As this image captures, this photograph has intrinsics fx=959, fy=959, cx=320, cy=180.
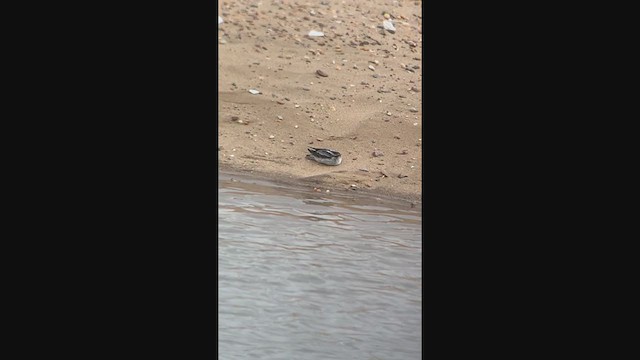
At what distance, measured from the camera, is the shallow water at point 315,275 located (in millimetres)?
2691

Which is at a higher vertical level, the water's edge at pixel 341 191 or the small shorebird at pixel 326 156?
the small shorebird at pixel 326 156

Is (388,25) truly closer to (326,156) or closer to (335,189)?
(326,156)

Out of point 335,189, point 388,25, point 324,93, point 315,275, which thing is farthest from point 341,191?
point 388,25

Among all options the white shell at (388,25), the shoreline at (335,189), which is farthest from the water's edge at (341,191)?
the white shell at (388,25)

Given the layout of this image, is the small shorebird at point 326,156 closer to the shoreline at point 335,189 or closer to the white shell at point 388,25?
the shoreline at point 335,189

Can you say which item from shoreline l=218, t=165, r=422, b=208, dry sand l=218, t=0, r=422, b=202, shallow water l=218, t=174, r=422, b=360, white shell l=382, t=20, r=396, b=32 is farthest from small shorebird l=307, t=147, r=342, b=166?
white shell l=382, t=20, r=396, b=32

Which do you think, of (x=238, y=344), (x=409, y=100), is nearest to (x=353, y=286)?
(x=238, y=344)

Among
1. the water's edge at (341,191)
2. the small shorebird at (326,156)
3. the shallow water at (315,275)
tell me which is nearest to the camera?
the shallow water at (315,275)

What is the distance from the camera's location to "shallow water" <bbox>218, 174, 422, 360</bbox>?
2.69m

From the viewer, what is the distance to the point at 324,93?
5.32 metres

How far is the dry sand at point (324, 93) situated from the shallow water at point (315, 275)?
267 mm
